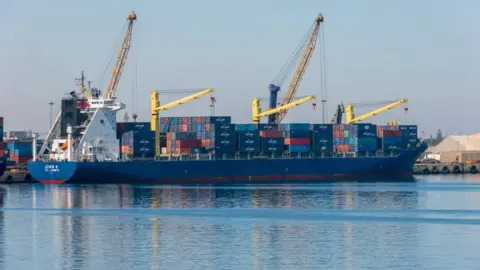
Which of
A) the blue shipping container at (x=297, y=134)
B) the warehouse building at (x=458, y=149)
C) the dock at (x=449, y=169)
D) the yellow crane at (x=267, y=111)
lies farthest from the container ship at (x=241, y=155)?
the warehouse building at (x=458, y=149)

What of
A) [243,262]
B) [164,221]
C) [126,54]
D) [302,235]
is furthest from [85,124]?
[243,262]

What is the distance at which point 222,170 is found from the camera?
94.2 m

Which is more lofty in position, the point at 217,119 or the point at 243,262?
the point at 217,119

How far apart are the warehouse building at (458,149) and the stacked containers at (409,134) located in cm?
4640

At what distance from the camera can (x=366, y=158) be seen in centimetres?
10288

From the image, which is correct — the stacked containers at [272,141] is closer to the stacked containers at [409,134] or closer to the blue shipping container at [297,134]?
the blue shipping container at [297,134]

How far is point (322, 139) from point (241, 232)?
2466 inches

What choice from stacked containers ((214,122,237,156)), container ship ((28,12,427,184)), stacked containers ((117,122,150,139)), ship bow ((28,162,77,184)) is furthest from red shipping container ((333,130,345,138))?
ship bow ((28,162,77,184))

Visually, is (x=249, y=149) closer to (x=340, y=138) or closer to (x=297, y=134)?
(x=297, y=134)

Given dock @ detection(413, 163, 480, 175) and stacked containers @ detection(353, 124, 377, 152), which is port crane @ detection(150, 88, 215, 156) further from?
dock @ detection(413, 163, 480, 175)

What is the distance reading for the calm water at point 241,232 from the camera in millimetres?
31703

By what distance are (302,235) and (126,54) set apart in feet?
193

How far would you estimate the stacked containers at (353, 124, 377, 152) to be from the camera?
103 m

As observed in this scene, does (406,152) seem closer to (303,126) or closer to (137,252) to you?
(303,126)
